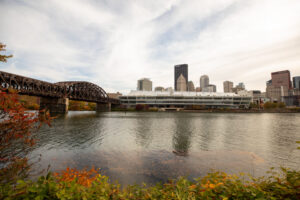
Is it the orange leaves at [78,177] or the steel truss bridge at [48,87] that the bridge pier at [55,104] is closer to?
the steel truss bridge at [48,87]

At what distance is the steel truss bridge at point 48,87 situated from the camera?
67575mm

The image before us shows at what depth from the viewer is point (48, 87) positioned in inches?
3708

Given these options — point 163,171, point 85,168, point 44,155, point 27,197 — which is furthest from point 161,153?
point 27,197

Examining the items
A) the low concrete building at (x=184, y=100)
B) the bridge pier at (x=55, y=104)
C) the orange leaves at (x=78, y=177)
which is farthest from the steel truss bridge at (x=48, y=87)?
the orange leaves at (x=78, y=177)

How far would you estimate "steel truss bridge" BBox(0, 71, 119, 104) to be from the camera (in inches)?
2660

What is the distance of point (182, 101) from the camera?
562 feet

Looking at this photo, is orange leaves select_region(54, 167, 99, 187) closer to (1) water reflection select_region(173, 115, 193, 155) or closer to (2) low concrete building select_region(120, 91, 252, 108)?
(1) water reflection select_region(173, 115, 193, 155)

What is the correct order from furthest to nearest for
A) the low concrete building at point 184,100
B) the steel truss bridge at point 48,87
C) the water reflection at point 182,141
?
1. the low concrete building at point 184,100
2. the steel truss bridge at point 48,87
3. the water reflection at point 182,141

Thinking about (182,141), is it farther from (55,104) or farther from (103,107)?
(103,107)

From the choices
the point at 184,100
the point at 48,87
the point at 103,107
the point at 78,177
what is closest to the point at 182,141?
the point at 78,177

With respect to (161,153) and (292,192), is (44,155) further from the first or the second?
(292,192)

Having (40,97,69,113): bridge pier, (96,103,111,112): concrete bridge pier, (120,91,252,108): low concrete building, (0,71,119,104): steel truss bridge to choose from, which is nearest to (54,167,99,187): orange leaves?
(0,71,119,104): steel truss bridge

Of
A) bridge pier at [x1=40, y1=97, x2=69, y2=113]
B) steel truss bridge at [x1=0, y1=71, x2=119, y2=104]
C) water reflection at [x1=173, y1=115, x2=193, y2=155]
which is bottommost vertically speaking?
water reflection at [x1=173, y1=115, x2=193, y2=155]

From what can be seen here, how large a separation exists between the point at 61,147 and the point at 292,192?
18.1m
